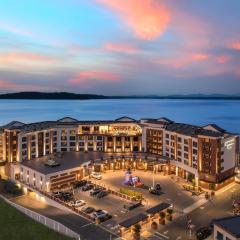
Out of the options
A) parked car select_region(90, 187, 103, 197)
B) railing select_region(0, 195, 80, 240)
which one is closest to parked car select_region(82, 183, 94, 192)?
parked car select_region(90, 187, 103, 197)

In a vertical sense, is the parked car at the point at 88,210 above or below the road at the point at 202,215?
above

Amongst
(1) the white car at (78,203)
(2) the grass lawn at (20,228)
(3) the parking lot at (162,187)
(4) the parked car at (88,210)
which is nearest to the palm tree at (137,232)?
(2) the grass lawn at (20,228)

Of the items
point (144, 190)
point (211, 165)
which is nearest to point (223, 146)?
point (211, 165)

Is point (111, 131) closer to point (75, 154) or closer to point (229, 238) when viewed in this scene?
point (75, 154)

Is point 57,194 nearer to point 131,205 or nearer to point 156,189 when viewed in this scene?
point 131,205

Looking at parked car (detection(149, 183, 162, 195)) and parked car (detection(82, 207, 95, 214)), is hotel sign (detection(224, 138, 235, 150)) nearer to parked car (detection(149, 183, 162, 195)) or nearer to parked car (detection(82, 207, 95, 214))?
parked car (detection(149, 183, 162, 195))

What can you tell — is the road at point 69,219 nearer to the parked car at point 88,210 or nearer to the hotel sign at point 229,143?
the parked car at point 88,210
